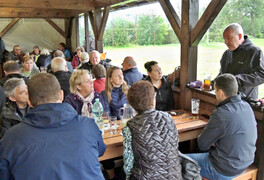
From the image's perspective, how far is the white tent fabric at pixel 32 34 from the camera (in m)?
9.46

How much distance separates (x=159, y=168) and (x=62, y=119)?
2.67 feet

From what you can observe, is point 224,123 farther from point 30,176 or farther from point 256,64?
point 30,176

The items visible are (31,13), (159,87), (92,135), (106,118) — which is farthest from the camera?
(31,13)

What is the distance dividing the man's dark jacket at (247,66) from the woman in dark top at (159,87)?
2.57 feet

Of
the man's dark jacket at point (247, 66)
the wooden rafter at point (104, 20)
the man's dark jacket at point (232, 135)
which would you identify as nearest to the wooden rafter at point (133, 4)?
the wooden rafter at point (104, 20)

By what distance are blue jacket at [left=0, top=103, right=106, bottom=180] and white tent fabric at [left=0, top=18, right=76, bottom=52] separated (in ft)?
28.9

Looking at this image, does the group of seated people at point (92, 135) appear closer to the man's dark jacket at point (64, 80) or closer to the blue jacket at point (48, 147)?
the blue jacket at point (48, 147)

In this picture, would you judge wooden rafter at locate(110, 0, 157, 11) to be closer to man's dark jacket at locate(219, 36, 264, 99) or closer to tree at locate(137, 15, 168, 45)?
tree at locate(137, 15, 168, 45)

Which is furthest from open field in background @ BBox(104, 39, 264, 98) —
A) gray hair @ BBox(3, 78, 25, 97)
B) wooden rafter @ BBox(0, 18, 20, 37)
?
wooden rafter @ BBox(0, 18, 20, 37)

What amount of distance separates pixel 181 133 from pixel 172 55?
4394 mm

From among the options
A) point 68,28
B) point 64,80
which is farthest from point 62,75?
point 68,28

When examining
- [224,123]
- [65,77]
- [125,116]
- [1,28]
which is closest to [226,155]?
[224,123]

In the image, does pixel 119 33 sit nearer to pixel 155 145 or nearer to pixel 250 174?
pixel 250 174

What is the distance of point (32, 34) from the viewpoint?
978 centimetres
